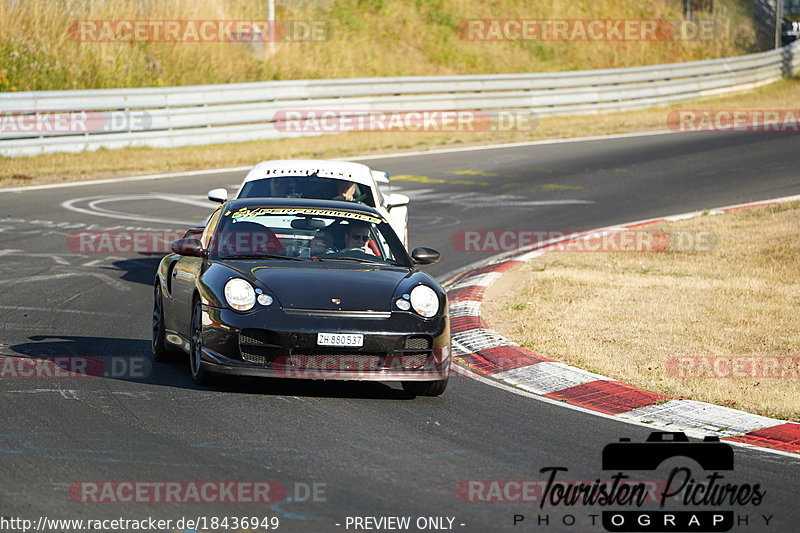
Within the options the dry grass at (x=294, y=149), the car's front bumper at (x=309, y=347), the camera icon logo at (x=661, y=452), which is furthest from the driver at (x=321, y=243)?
the dry grass at (x=294, y=149)

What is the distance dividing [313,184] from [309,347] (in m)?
5.30

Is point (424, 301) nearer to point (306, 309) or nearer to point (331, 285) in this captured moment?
point (331, 285)

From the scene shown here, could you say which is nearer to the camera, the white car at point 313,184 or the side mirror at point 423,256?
the side mirror at point 423,256

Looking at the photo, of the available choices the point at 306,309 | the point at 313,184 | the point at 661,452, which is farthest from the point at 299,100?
the point at 661,452

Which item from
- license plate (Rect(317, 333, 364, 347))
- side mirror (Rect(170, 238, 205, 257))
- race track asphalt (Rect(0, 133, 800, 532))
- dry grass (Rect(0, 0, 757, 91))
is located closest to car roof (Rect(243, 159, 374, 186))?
race track asphalt (Rect(0, 133, 800, 532))

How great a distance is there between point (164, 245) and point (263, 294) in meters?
7.70

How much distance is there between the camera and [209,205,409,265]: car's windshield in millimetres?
9219

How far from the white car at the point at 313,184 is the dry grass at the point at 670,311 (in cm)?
173

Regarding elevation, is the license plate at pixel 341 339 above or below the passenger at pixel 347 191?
below

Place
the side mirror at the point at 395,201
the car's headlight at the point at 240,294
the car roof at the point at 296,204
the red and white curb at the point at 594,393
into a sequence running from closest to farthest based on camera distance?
the red and white curb at the point at 594,393
the car's headlight at the point at 240,294
the car roof at the point at 296,204
the side mirror at the point at 395,201

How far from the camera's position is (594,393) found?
8.83 metres

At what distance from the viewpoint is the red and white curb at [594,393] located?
25.6ft

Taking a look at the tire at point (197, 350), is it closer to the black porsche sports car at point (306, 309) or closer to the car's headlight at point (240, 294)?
the black porsche sports car at point (306, 309)

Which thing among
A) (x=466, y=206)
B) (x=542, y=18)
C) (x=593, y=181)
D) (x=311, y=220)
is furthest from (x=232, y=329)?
(x=542, y=18)
